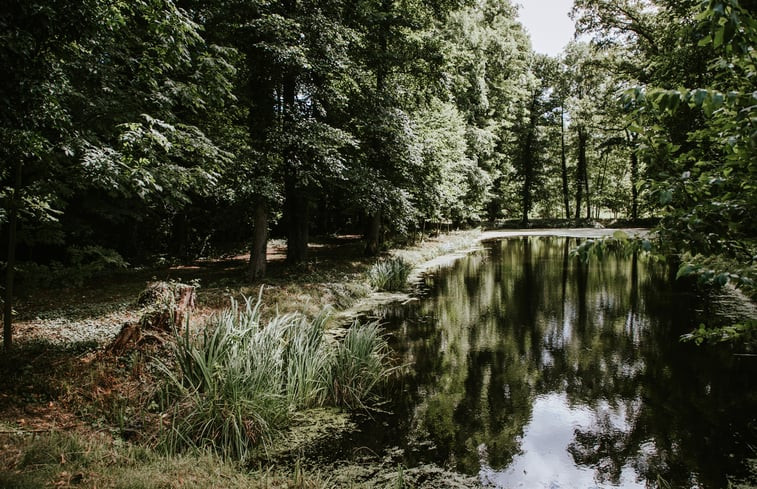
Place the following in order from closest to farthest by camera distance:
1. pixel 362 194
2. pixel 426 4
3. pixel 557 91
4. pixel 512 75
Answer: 1. pixel 362 194
2. pixel 426 4
3. pixel 512 75
4. pixel 557 91

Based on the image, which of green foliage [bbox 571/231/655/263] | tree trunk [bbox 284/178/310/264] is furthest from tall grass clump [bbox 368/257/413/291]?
green foliage [bbox 571/231/655/263]

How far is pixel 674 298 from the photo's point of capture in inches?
487

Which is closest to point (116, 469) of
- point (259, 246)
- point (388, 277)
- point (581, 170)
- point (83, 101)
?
point (83, 101)

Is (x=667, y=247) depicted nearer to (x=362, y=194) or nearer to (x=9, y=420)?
(x=9, y=420)

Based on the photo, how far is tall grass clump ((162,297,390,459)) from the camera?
14.7 ft

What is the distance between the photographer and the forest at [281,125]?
265 cm

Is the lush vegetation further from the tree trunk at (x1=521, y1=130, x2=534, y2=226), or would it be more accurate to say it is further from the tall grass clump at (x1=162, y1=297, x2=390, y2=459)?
the tree trunk at (x1=521, y1=130, x2=534, y2=226)

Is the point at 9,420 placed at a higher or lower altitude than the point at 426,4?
lower

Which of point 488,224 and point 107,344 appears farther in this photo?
point 488,224

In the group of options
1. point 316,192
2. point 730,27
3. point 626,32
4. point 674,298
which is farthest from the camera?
point 626,32

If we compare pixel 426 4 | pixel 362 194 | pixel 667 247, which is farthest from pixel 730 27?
pixel 426 4

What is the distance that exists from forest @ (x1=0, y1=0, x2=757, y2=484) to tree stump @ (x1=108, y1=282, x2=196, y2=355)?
0.93m

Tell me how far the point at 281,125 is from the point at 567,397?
8456mm

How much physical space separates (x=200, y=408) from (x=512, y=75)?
4109 centimetres
